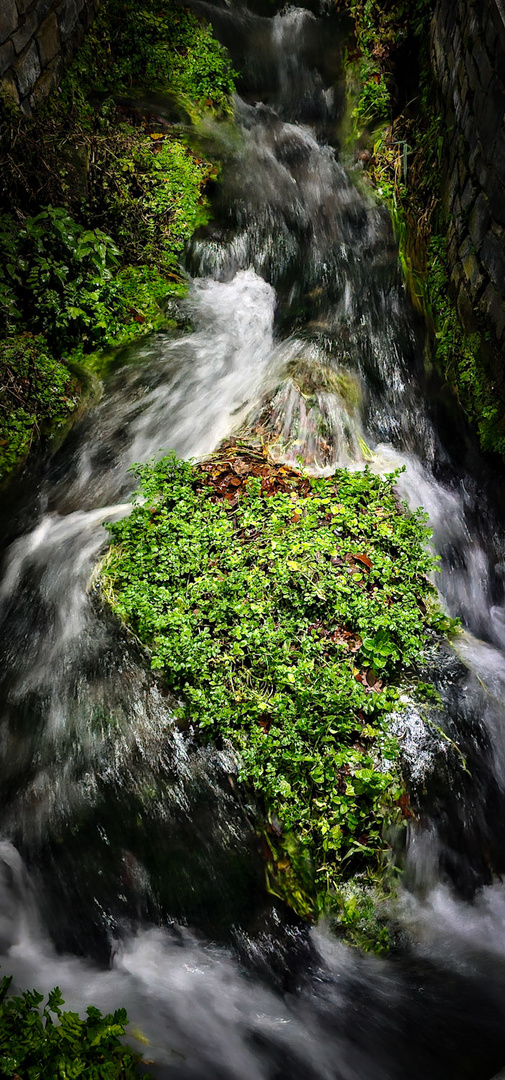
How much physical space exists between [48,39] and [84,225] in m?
3.11

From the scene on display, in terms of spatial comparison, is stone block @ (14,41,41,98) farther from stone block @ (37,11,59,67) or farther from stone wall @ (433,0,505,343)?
stone wall @ (433,0,505,343)

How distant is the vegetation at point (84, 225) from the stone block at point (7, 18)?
2.54 feet

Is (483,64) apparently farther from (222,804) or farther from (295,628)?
(222,804)

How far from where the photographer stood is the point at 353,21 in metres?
9.31

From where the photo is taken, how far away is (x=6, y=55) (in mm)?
6941

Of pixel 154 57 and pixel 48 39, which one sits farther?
pixel 154 57

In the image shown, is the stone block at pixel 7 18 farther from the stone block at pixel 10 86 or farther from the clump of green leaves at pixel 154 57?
the clump of green leaves at pixel 154 57

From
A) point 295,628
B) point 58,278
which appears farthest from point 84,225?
point 295,628

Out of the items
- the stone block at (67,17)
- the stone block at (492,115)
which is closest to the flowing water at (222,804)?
the stone block at (492,115)

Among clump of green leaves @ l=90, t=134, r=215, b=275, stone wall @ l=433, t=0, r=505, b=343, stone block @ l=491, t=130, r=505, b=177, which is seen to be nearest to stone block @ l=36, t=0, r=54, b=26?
clump of green leaves @ l=90, t=134, r=215, b=275

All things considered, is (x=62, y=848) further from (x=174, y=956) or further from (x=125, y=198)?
(x=125, y=198)

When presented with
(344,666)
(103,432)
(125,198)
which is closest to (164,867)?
(344,666)

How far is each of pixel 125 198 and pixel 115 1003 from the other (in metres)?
7.52

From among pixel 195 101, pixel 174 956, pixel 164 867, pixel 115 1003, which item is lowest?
pixel 115 1003
